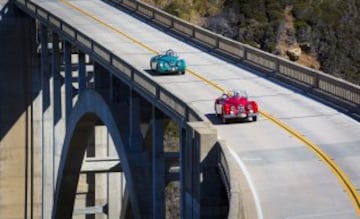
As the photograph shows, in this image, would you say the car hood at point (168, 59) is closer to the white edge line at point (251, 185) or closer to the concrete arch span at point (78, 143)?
the concrete arch span at point (78, 143)

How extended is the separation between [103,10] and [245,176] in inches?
1303

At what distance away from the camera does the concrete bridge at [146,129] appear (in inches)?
862

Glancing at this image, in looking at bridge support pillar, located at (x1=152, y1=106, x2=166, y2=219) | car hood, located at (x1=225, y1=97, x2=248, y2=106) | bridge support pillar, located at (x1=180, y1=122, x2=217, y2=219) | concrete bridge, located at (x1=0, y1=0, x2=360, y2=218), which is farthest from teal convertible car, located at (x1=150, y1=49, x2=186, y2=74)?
bridge support pillar, located at (x1=180, y1=122, x2=217, y2=219)

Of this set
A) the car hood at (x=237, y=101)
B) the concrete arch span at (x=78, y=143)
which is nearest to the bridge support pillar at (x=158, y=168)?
the car hood at (x=237, y=101)

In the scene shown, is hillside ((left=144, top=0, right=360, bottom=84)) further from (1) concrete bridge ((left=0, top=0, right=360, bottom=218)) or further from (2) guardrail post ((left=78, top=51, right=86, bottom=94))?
(2) guardrail post ((left=78, top=51, right=86, bottom=94))

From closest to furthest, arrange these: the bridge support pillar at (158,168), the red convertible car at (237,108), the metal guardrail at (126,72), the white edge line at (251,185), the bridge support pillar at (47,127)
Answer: the white edge line at (251,185)
the metal guardrail at (126,72)
the red convertible car at (237,108)
the bridge support pillar at (158,168)
the bridge support pillar at (47,127)

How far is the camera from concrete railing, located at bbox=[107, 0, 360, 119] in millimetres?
28641

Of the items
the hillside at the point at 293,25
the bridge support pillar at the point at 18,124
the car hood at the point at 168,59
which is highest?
the hillside at the point at 293,25

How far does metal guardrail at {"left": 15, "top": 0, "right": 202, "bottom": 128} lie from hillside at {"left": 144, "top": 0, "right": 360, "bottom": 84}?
112 feet

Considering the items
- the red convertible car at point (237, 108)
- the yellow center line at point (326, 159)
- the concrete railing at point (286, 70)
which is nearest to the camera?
the yellow center line at point (326, 159)

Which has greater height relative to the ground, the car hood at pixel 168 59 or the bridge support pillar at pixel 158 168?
the car hood at pixel 168 59

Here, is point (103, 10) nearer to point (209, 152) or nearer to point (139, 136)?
point (139, 136)

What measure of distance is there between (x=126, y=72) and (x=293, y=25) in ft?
169

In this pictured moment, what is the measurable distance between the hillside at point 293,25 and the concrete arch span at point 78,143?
115ft
